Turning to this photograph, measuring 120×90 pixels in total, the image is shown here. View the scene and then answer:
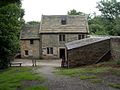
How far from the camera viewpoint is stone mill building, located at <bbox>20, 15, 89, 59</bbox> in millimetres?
57906

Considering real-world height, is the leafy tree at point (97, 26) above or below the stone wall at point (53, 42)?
above

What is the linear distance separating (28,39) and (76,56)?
25436 mm

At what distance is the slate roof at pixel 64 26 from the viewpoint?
57781mm

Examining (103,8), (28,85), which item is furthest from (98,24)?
(28,85)

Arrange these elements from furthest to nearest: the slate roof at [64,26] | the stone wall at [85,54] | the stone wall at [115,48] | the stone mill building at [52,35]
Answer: the stone mill building at [52,35] < the slate roof at [64,26] < the stone wall at [85,54] < the stone wall at [115,48]

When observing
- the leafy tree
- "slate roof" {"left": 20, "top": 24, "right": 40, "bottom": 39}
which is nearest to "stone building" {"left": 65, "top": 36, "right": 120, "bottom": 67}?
"slate roof" {"left": 20, "top": 24, "right": 40, "bottom": 39}

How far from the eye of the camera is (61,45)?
58.8m

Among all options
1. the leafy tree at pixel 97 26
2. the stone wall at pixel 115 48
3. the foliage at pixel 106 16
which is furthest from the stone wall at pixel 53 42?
the stone wall at pixel 115 48

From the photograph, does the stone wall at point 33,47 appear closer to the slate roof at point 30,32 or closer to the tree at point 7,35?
the slate roof at point 30,32

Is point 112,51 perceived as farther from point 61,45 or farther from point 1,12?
point 61,45

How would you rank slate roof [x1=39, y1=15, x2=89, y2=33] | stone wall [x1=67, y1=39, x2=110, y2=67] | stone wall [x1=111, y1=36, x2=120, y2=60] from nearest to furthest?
stone wall [x1=111, y1=36, x2=120, y2=60] → stone wall [x1=67, y1=39, x2=110, y2=67] → slate roof [x1=39, y1=15, x2=89, y2=33]

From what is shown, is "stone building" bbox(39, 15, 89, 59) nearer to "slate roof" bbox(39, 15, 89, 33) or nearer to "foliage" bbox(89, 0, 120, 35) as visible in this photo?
"slate roof" bbox(39, 15, 89, 33)

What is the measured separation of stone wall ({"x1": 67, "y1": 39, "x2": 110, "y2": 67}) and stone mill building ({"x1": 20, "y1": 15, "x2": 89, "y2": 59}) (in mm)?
20865

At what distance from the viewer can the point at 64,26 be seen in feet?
192
